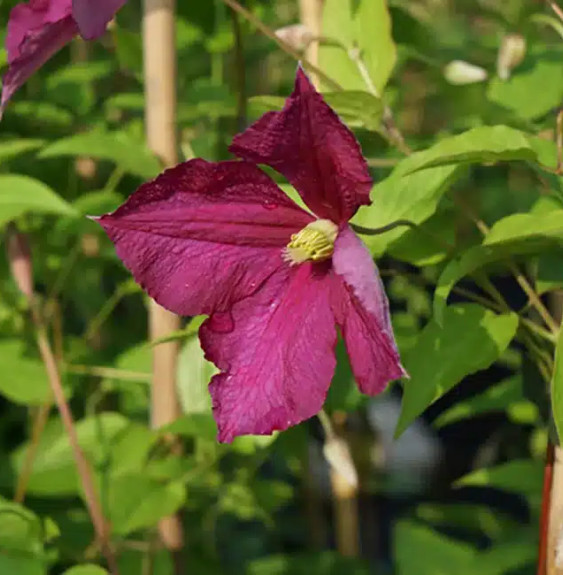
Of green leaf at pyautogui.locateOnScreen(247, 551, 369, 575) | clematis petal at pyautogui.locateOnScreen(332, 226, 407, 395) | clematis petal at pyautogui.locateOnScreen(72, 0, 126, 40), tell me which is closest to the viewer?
clematis petal at pyautogui.locateOnScreen(332, 226, 407, 395)

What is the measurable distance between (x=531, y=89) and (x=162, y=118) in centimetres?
37

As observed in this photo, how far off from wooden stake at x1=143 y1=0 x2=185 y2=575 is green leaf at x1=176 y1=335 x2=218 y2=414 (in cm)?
6

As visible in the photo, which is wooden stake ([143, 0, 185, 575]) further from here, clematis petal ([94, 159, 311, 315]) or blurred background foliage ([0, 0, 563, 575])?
clematis petal ([94, 159, 311, 315])

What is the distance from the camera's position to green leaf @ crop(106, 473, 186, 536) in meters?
0.91

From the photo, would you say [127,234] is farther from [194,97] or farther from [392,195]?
[194,97]

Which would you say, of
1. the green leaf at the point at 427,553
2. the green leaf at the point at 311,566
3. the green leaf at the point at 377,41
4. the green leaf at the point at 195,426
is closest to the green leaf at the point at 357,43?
the green leaf at the point at 377,41

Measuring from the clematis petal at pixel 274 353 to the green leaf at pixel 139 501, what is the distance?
15.3 inches

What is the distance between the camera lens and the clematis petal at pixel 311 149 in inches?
20.1

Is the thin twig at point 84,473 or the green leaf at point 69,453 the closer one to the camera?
the thin twig at point 84,473

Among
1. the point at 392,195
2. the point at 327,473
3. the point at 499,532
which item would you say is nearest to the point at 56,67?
the point at 392,195

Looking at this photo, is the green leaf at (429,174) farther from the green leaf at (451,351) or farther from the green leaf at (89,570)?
the green leaf at (89,570)

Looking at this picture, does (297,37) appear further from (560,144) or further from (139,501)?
(139,501)

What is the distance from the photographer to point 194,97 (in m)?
1.14

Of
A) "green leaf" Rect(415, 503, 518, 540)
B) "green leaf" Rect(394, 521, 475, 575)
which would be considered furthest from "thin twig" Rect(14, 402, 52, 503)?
"green leaf" Rect(415, 503, 518, 540)
